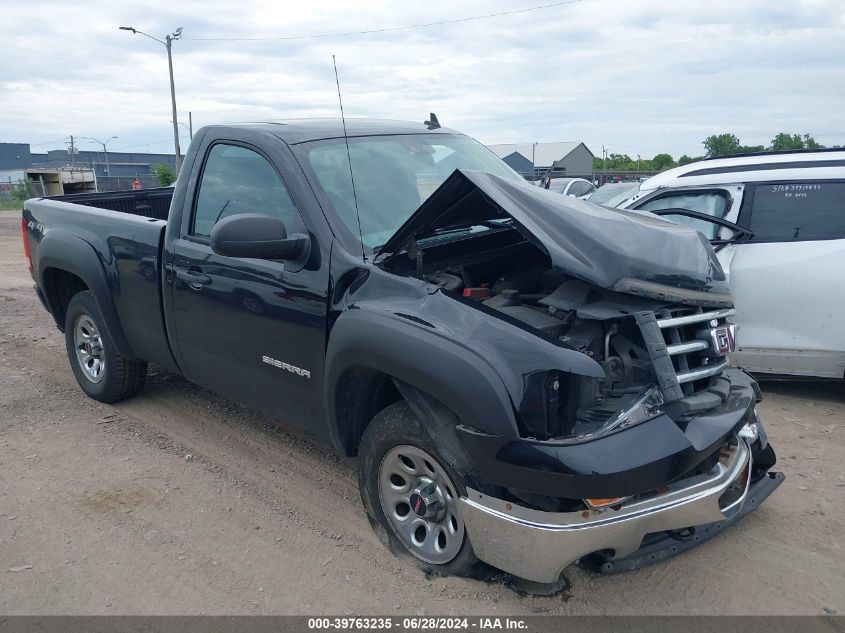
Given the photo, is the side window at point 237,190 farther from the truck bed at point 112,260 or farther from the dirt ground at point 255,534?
the dirt ground at point 255,534

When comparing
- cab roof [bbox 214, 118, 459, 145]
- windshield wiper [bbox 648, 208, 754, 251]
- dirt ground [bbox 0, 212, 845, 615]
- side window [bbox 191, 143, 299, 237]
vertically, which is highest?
cab roof [bbox 214, 118, 459, 145]

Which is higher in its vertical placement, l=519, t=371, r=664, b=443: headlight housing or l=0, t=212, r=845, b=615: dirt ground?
l=519, t=371, r=664, b=443: headlight housing

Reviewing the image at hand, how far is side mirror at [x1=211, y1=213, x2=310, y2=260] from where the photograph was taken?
3250 millimetres

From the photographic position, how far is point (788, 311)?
5184 mm

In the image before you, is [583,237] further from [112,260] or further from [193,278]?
[112,260]

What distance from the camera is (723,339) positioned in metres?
3.17

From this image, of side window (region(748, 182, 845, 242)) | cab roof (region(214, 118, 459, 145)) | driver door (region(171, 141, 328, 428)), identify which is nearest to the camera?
driver door (region(171, 141, 328, 428))

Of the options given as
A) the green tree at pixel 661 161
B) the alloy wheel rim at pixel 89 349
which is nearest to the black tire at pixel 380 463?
the alloy wheel rim at pixel 89 349

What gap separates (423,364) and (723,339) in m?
1.34

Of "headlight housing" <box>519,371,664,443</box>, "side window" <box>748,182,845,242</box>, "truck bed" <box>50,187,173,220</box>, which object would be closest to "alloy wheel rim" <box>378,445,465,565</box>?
"headlight housing" <box>519,371,664,443</box>

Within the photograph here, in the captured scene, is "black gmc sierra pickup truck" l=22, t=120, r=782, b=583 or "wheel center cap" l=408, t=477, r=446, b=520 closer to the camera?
"black gmc sierra pickup truck" l=22, t=120, r=782, b=583

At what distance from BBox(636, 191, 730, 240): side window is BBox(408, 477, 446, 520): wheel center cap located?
331 cm

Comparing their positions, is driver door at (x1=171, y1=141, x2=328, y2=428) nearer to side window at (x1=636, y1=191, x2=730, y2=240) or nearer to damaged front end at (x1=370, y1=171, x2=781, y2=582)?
damaged front end at (x1=370, y1=171, x2=781, y2=582)

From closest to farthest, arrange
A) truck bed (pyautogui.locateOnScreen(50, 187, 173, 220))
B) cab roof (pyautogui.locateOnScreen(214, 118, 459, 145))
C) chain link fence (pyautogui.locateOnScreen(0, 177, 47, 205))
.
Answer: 1. cab roof (pyautogui.locateOnScreen(214, 118, 459, 145))
2. truck bed (pyautogui.locateOnScreen(50, 187, 173, 220))
3. chain link fence (pyautogui.locateOnScreen(0, 177, 47, 205))
